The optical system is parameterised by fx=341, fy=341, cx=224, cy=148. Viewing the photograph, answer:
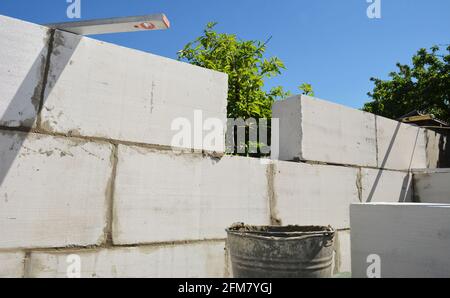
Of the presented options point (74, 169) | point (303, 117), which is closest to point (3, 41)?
point (74, 169)

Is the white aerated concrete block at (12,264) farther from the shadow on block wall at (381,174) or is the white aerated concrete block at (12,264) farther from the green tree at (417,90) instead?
the green tree at (417,90)

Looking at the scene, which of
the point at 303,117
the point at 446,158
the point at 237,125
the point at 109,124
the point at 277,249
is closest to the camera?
the point at 277,249

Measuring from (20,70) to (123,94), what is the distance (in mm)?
690

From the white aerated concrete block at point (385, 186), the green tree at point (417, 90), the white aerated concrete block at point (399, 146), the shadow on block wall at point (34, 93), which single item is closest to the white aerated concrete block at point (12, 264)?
the shadow on block wall at point (34, 93)

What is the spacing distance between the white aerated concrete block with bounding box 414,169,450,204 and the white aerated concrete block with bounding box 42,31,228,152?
3.70 metres

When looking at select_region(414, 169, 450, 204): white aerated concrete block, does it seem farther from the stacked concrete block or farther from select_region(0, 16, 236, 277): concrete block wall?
select_region(0, 16, 236, 277): concrete block wall

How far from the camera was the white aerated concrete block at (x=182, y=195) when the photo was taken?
8.41 feet

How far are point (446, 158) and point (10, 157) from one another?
706 centimetres

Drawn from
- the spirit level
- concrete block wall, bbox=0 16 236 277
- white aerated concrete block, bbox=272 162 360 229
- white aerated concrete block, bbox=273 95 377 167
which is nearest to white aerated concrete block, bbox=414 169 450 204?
white aerated concrete block, bbox=273 95 377 167

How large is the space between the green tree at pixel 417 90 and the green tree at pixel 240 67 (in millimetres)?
14676

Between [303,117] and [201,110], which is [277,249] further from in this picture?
[303,117]

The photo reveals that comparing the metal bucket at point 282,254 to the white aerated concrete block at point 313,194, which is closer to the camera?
the metal bucket at point 282,254

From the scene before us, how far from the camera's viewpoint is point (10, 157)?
A: 2.14 m

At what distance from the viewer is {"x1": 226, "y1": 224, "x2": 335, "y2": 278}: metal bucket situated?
2.13 metres
